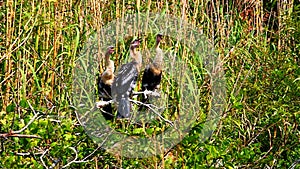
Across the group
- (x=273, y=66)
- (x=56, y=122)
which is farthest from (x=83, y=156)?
(x=273, y=66)

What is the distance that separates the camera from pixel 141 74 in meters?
2.40

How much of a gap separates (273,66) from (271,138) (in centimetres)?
46

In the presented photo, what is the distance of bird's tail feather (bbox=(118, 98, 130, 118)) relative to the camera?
2226 millimetres

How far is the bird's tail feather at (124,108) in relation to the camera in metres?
2.23

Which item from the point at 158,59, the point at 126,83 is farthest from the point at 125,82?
the point at 158,59

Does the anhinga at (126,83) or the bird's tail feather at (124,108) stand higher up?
the anhinga at (126,83)

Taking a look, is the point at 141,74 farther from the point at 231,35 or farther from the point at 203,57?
the point at 231,35

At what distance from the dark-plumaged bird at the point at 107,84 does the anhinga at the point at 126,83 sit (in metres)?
0.03

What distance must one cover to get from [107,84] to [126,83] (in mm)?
110

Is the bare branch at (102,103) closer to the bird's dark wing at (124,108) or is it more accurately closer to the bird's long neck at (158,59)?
the bird's dark wing at (124,108)

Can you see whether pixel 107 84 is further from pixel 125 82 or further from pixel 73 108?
pixel 73 108

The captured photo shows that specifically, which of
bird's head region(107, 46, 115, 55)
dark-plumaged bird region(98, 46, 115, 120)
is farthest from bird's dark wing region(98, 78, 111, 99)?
bird's head region(107, 46, 115, 55)

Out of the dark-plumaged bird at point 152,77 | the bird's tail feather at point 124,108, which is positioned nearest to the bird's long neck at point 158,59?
the dark-plumaged bird at point 152,77

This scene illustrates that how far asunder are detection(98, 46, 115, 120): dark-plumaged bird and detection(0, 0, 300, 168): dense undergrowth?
5.1 inches
